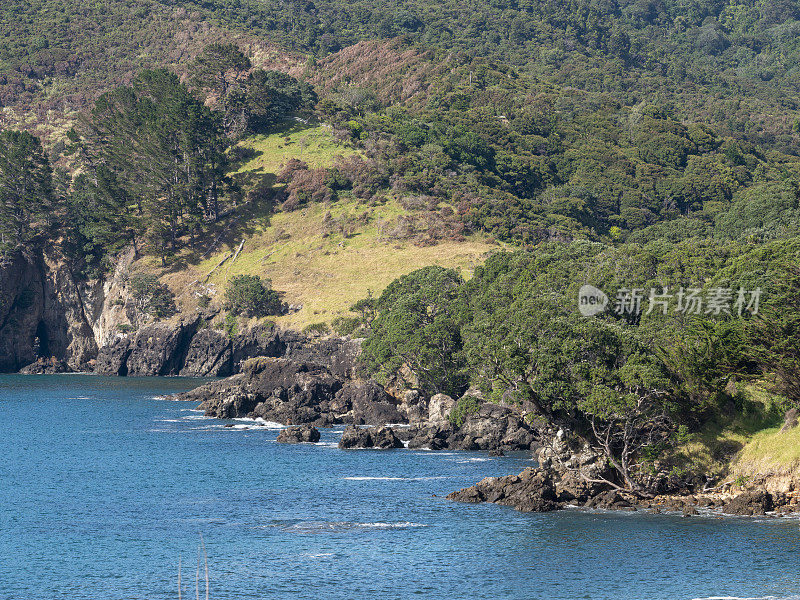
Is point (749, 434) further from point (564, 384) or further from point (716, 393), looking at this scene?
point (564, 384)

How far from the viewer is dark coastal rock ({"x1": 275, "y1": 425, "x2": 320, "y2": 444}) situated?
97062 mm

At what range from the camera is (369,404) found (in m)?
112

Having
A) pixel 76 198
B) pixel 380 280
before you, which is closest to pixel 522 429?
pixel 380 280

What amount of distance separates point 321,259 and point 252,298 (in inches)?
751

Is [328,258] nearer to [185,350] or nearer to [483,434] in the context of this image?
[185,350]

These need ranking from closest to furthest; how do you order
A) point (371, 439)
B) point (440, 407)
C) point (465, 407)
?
point (465, 407) < point (371, 439) < point (440, 407)

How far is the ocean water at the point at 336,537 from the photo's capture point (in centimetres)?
4762

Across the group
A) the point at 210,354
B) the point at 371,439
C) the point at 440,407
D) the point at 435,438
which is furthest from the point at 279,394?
the point at 210,354

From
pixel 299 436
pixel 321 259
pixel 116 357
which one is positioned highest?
pixel 321 259

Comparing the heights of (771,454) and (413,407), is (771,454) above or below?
above

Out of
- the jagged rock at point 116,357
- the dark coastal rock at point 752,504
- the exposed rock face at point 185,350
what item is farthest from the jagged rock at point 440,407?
the jagged rock at point 116,357

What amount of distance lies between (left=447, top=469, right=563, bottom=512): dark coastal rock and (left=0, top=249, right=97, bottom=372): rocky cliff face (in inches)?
5514

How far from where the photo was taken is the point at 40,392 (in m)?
146

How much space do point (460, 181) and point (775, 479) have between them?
14252cm
